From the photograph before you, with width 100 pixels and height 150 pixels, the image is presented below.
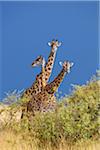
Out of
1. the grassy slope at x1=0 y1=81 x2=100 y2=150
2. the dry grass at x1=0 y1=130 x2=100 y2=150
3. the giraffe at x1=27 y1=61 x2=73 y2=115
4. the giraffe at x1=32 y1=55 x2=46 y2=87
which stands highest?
the giraffe at x1=32 y1=55 x2=46 y2=87

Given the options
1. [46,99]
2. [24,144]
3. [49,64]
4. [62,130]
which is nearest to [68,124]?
[62,130]

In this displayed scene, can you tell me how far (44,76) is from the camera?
1251 cm

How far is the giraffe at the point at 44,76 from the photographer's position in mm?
11682

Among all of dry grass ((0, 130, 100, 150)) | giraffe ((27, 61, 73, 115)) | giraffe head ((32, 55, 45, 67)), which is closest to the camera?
dry grass ((0, 130, 100, 150))

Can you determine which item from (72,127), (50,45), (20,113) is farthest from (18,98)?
(50,45)

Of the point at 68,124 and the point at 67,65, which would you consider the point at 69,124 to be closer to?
the point at 68,124

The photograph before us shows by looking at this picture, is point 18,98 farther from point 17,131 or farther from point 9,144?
point 9,144

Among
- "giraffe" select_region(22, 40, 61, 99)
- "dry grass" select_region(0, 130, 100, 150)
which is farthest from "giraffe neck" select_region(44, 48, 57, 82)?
"dry grass" select_region(0, 130, 100, 150)

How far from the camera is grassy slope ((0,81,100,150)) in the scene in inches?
334

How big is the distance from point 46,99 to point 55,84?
3.40ft

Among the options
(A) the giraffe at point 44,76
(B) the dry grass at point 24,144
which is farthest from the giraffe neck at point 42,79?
(B) the dry grass at point 24,144

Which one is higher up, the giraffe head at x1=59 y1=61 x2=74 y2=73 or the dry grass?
the giraffe head at x1=59 y1=61 x2=74 y2=73

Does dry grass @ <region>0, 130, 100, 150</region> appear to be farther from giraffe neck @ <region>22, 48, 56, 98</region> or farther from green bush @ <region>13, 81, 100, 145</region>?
giraffe neck @ <region>22, 48, 56, 98</region>

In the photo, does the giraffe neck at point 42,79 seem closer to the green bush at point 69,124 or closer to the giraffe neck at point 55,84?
the giraffe neck at point 55,84
